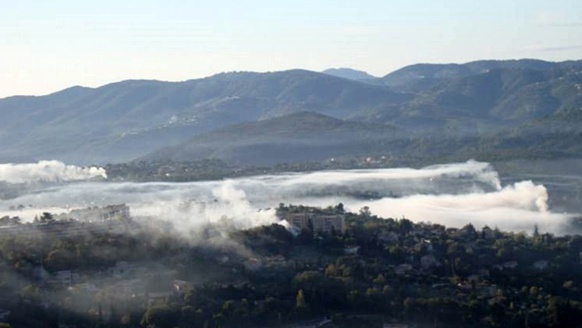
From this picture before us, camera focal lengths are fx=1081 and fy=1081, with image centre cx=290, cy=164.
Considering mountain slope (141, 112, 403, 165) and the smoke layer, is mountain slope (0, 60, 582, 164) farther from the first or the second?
the smoke layer

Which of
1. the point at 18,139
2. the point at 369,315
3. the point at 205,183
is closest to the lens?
the point at 369,315

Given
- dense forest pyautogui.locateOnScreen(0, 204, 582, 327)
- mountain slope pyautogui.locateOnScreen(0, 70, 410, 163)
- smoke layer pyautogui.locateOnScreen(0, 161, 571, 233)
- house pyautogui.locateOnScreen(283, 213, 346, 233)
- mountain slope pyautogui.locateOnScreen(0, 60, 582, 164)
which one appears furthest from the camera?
mountain slope pyautogui.locateOnScreen(0, 70, 410, 163)

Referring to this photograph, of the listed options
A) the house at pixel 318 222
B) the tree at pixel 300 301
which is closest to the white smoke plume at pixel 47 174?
the house at pixel 318 222

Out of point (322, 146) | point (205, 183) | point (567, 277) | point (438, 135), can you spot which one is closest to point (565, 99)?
point (438, 135)

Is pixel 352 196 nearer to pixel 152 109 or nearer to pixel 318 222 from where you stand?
pixel 318 222

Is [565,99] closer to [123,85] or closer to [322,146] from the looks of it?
[322,146]

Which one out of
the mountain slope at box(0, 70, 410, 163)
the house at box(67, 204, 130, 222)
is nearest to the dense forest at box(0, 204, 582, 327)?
the house at box(67, 204, 130, 222)

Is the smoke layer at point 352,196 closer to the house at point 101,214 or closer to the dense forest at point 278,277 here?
the house at point 101,214

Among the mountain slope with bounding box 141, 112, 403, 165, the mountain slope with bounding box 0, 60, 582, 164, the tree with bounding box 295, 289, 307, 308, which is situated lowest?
the tree with bounding box 295, 289, 307, 308
